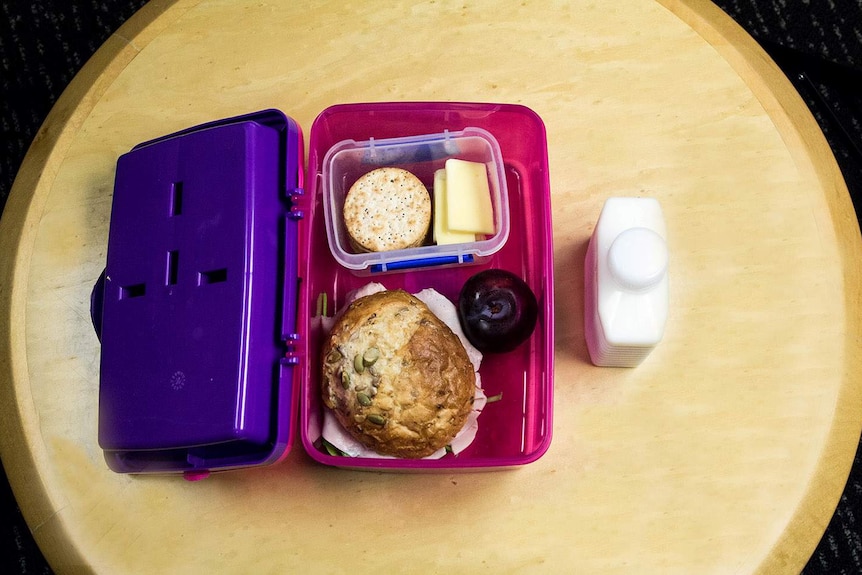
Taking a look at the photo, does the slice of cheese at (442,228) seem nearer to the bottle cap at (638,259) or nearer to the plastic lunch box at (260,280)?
the plastic lunch box at (260,280)

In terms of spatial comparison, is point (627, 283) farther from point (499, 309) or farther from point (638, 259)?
point (499, 309)

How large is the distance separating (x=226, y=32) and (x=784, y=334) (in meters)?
0.81

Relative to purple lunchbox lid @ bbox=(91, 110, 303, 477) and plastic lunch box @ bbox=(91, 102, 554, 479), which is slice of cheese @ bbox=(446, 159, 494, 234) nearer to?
plastic lunch box @ bbox=(91, 102, 554, 479)

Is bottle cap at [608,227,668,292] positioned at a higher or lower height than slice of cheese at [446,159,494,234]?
lower

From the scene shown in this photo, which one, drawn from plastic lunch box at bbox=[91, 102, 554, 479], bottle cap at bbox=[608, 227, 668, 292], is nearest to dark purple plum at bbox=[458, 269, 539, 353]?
plastic lunch box at bbox=[91, 102, 554, 479]

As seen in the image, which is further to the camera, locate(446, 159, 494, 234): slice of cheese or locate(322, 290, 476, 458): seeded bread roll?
locate(446, 159, 494, 234): slice of cheese

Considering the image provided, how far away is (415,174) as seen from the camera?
0.92 metres

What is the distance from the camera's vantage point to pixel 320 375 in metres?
Result: 0.80

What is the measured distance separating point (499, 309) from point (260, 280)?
27 centimetres

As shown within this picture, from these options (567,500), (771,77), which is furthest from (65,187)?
(771,77)

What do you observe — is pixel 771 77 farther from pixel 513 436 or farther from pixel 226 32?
pixel 226 32

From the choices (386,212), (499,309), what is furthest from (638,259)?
(386,212)

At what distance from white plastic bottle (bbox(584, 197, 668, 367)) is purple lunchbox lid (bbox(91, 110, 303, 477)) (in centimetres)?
35

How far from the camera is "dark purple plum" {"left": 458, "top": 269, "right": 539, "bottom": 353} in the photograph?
2.58 feet
